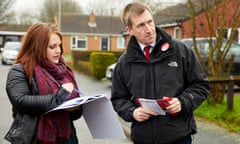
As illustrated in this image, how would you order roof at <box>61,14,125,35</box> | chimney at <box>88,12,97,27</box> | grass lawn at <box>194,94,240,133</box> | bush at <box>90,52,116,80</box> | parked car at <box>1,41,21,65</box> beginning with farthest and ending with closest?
chimney at <box>88,12,97,27</box> < roof at <box>61,14,125,35</box> < parked car at <box>1,41,21,65</box> < bush at <box>90,52,116,80</box> < grass lawn at <box>194,94,240,133</box>

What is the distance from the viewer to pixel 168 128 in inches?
107

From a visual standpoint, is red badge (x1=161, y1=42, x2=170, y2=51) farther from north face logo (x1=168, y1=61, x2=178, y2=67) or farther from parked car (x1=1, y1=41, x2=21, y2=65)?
parked car (x1=1, y1=41, x2=21, y2=65)

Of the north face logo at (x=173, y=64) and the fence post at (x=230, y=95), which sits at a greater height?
the north face logo at (x=173, y=64)

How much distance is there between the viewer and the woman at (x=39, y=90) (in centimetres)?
267

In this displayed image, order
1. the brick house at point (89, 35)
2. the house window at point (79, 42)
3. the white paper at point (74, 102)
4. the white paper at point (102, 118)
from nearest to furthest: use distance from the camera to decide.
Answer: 1. the white paper at point (74, 102)
2. the white paper at point (102, 118)
3. the brick house at point (89, 35)
4. the house window at point (79, 42)

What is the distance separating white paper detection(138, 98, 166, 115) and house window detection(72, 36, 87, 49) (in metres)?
46.7

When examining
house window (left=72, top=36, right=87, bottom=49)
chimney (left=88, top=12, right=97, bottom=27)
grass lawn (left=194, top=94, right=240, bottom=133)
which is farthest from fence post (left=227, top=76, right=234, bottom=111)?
chimney (left=88, top=12, right=97, bottom=27)

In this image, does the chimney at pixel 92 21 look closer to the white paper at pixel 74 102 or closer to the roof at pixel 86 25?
the roof at pixel 86 25

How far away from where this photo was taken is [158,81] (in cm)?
272

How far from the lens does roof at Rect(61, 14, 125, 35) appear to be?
162 ft

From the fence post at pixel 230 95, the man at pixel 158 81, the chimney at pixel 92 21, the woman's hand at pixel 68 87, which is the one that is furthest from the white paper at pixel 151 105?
the chimney at pixel 92 21

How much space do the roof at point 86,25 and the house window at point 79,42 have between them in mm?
957

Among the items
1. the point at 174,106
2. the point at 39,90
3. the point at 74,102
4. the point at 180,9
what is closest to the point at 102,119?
the point at 74,102

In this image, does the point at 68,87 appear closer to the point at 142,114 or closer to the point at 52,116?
the point at 52,116
